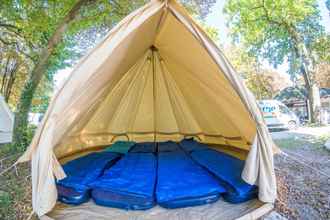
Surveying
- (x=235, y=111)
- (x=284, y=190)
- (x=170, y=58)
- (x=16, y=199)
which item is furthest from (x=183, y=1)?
(x=16, y=199)

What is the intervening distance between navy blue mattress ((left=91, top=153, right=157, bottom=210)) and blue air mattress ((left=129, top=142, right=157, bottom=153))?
76 cm

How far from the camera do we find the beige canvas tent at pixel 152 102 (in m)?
2.10

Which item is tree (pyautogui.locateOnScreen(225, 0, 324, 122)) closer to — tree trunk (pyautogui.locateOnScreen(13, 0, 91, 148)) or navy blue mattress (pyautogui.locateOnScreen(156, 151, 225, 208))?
tree trunk (pyautogui.locateOnScreen(13, 0, 91, 148))

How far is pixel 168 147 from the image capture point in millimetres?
4129

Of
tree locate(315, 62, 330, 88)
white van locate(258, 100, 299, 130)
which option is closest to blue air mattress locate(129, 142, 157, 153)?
white van locate(258, 100, 299, 130)

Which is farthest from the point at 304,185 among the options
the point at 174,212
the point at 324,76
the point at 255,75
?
the point at 324,76

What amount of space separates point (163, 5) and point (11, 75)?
10.1 m

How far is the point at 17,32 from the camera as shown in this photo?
6.04 m

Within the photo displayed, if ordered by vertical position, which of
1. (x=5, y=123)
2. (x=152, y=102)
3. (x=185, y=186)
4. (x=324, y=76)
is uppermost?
(x=324, y=76)

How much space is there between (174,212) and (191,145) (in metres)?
2.06

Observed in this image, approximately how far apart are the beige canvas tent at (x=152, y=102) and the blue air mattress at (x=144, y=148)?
0.45 m

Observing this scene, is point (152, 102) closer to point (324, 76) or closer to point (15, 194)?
point (15, 194)

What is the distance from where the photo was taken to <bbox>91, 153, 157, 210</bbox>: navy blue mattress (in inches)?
87.6

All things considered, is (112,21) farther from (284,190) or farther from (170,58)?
(284,190)
